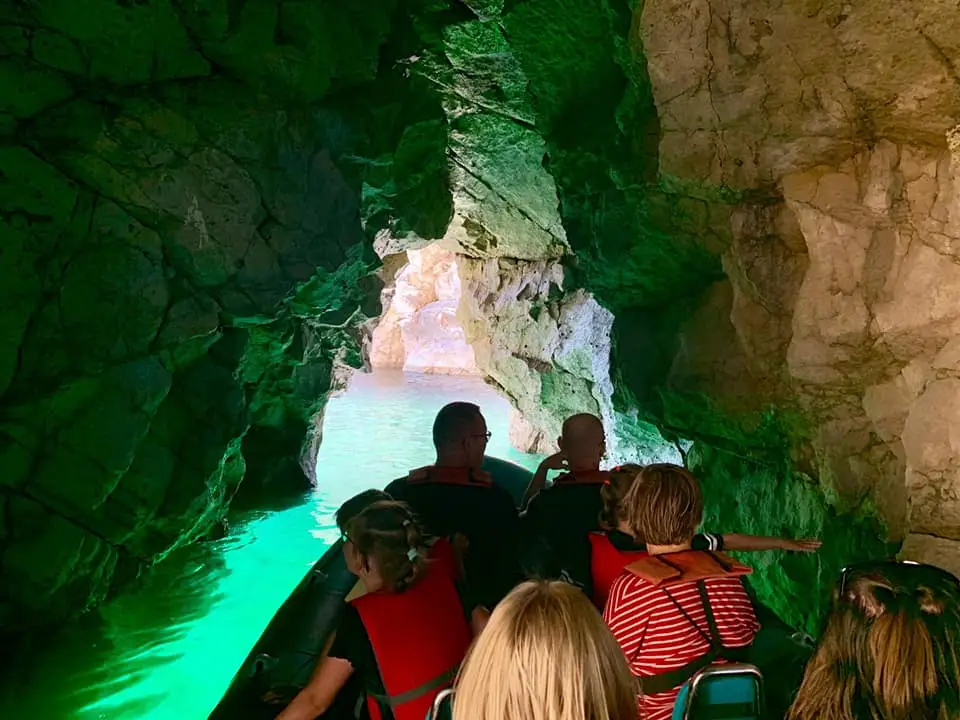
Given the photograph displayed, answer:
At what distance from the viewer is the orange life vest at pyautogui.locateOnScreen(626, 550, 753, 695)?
190cm

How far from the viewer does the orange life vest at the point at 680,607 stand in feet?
6.24

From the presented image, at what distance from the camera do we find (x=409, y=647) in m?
1.99

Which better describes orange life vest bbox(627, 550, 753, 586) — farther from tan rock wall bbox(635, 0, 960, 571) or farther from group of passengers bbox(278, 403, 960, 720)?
tan rock wall bbox(635, 0, 960, 571)

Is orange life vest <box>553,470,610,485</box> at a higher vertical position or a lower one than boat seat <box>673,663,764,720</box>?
higher

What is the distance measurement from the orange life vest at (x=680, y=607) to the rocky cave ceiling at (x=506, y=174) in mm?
1578

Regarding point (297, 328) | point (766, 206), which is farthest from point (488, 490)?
point (297, 328)

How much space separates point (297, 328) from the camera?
30.9 ft

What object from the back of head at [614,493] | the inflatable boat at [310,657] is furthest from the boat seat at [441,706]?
the back of head at [614,493]

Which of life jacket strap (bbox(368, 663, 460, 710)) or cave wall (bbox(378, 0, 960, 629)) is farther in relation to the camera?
cave wall (bbox(378, 0, 960, 629))

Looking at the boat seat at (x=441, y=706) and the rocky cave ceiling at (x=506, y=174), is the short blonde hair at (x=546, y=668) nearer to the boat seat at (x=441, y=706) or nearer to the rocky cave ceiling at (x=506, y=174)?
the boat seat at (x=441, y=706)

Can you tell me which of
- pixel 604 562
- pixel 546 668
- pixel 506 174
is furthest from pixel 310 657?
pixel 506 174

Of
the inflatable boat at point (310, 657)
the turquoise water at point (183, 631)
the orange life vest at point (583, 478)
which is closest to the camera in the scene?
the inflatable boat at point (310, 657)

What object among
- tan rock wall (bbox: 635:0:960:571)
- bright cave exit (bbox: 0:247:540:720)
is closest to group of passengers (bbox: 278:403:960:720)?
tan rock wall (bbox: 635:0:960:571)

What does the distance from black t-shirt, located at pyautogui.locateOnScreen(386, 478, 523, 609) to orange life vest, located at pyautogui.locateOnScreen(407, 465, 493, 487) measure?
0.8 inches
